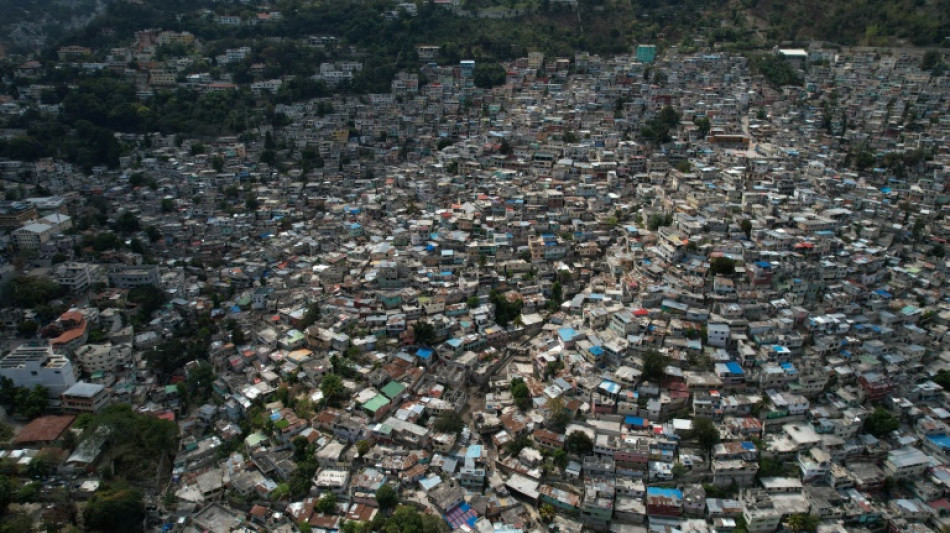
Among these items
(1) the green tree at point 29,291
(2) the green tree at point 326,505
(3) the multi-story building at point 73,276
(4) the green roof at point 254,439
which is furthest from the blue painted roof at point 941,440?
(1) the green tree at point 29,291

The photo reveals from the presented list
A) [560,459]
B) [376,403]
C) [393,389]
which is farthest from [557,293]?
[376,403]

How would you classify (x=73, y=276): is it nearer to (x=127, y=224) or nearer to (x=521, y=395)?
(x=127, y=224)

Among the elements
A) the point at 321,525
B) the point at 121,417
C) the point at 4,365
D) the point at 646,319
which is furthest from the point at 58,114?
the point at 646,319

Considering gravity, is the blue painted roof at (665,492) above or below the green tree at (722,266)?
below

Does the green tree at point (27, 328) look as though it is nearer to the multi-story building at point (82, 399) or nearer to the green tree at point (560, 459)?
the multi-story building at point (82, 399)

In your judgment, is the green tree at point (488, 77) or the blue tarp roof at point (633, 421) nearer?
the blue tarp roof at point (633, 421)

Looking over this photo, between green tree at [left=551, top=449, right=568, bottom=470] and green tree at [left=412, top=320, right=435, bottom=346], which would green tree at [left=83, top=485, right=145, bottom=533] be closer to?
green tree at [left=412, top=320, right=435, bottom=346]
